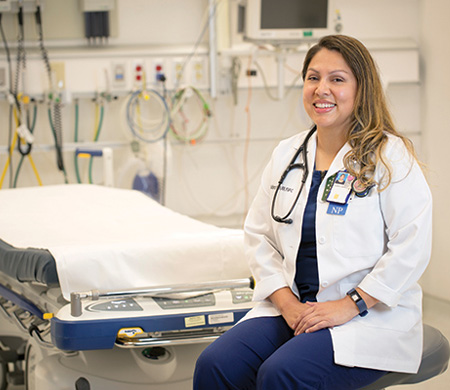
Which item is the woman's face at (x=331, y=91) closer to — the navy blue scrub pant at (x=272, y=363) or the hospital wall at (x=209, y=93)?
the navy blue scrub pant at (x=272, y=363)

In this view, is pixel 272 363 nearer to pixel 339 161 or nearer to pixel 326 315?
pixel 326 315

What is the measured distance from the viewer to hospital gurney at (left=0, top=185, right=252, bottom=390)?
1.81 metres

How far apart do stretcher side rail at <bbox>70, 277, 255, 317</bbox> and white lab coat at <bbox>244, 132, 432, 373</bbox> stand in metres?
0.24

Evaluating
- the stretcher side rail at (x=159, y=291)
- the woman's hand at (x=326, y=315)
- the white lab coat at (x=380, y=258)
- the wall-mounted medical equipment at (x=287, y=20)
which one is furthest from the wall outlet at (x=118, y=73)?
the woman's hand at (x=326, y=315)

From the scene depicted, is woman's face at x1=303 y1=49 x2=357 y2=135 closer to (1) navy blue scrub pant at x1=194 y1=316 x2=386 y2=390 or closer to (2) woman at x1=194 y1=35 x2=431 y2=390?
(2) woman at x1=194 y1=35 x2=431 y2=390

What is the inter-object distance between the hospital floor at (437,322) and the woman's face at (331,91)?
1.43 m

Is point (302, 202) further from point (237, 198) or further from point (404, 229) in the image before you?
point (237, 198)

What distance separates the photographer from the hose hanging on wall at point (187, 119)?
4.00 metres

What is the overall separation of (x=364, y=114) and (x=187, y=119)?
2.60 m

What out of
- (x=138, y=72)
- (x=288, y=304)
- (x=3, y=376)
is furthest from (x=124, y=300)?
(x=138, y=72)

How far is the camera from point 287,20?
3873 mm

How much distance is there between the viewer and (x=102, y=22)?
4.04 metres

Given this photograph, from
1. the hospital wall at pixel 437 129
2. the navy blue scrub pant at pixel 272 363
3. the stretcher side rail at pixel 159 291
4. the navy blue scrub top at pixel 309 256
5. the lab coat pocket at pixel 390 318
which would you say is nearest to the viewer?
the navy blue scrub pant at pixel 272 363

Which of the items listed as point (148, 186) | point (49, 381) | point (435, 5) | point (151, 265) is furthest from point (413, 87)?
point (49, 381)
